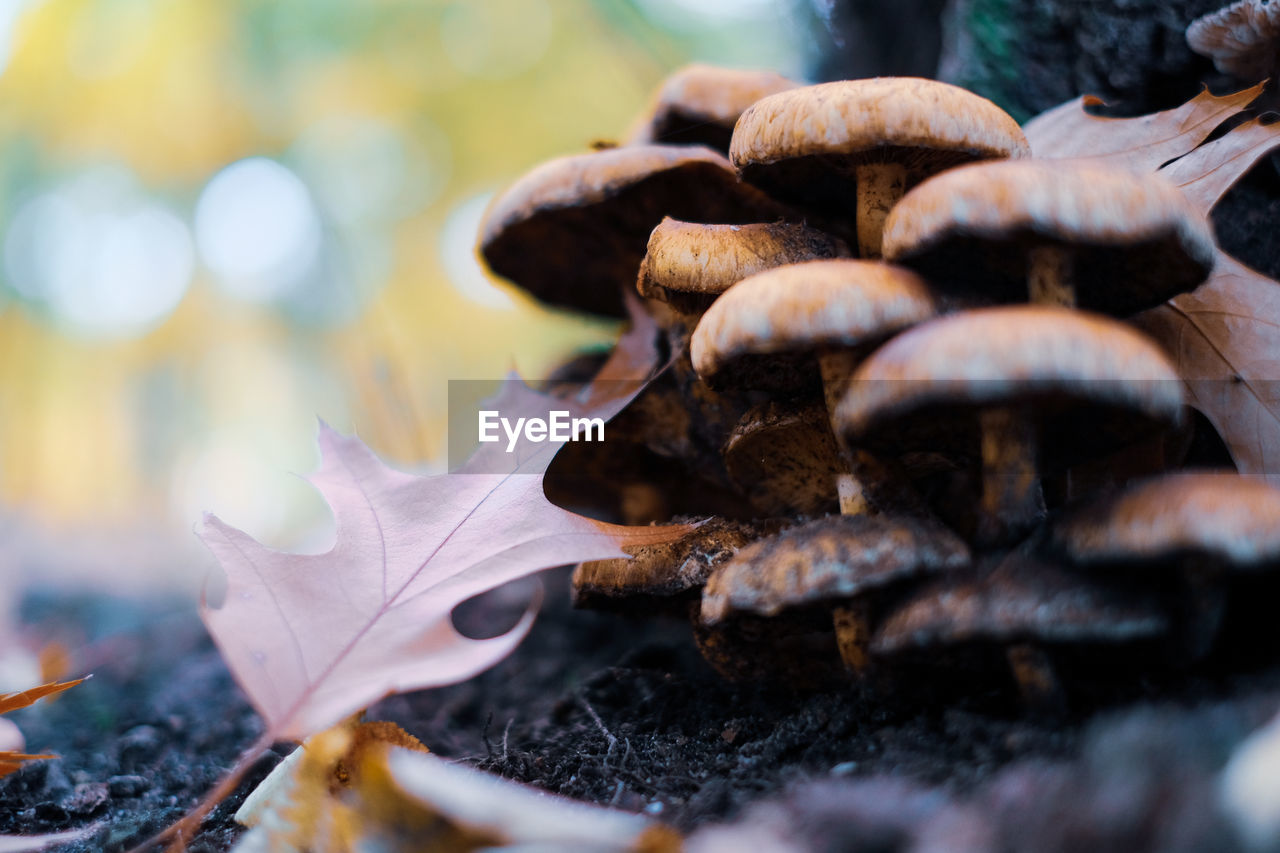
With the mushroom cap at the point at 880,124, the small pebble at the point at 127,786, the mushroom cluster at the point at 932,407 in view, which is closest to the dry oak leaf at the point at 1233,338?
the mushroom cluster at the point at 932,407

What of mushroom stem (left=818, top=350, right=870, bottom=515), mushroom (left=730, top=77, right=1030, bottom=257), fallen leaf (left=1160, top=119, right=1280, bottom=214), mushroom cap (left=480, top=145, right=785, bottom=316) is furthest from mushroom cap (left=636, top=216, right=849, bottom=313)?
fallen leaf (left=1160, top=119, right=1280, bottom=214)

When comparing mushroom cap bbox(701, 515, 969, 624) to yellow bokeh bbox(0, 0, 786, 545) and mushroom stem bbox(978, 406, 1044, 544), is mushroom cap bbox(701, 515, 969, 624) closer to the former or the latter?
mushroom stem bbox(978, 406, 1044, 544)

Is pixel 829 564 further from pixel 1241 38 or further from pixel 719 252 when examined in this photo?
pixel 1241 38

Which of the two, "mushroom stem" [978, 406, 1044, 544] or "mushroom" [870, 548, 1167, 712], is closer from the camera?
"mushroom" [870, 548, 1167, 712]

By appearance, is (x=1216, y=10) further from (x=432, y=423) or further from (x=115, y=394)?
(x=115, y=394)

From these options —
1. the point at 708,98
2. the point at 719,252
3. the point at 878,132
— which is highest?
the point at 708,98

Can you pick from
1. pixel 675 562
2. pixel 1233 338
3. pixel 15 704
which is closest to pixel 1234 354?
pixel 1233 338

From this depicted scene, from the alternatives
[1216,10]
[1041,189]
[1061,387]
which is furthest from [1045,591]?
[1216,10]
